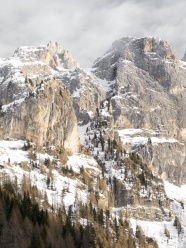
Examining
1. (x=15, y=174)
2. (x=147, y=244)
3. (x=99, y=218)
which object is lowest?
(x=147, y=244)

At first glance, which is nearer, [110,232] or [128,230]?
[110,232]

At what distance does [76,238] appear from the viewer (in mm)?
154875

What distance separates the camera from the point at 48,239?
140125 millimetres

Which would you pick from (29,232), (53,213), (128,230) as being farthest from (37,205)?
(128,230)

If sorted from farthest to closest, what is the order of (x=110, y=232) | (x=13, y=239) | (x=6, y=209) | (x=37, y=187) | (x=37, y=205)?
(x=37, y=187) → (x=110, y=232) → (x=37, y=205) → (x=6, y=209) → (x=13, y=239)

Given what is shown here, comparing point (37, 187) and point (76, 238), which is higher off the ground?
point (37, 187)

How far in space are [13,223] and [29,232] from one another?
5485 millimetres

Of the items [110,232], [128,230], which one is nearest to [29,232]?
[110,232]

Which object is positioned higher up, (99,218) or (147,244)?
(99,218)

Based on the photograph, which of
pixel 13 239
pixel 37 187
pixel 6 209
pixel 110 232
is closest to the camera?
pixel 13 239

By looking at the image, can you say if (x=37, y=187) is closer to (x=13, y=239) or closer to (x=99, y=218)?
(x=99, y=218)

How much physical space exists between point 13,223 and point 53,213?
31511 mm

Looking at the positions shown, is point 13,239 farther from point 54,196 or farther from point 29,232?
point 54,196

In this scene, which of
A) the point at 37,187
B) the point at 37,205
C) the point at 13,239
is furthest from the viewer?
the point at 37,187
